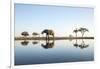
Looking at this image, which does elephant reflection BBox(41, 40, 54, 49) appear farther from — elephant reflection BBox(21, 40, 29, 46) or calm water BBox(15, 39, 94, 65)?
elephant reflection BBox(21, 40, 29, 46)

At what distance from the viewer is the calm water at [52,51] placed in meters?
1.96

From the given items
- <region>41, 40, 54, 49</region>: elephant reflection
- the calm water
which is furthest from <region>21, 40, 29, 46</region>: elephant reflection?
<region>41, 40, 54, 49</region>: elephant reflection

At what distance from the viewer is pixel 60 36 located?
2.08m

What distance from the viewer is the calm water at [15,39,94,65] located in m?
1.96

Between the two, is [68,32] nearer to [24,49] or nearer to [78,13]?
[78,13]

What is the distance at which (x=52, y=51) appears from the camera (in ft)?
6.75

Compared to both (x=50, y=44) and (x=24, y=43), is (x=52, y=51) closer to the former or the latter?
(x=50, y=44)

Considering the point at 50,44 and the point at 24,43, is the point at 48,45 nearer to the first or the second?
the point at 50,44

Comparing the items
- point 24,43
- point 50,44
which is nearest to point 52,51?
point 50,44

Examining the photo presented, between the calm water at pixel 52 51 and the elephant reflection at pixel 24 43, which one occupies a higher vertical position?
the elephant reflection at pixel 24 43

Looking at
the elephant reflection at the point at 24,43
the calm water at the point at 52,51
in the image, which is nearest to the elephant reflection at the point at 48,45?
the calm water at the point at 52,51

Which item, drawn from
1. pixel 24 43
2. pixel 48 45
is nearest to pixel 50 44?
pixel 48 45

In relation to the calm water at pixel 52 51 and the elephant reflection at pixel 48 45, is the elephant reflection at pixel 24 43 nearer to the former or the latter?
the calm water at pixel 52 51

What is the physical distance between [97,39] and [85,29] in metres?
0.19
